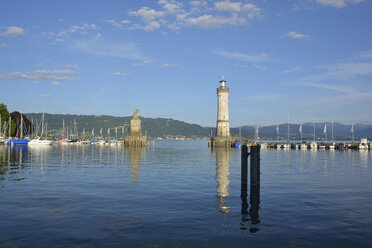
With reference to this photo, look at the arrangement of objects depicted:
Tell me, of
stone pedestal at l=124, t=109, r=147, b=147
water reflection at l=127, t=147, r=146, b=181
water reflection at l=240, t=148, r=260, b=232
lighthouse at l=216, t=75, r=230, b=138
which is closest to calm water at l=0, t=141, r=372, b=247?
water reflection at l=240, t=148, r=260, b=232

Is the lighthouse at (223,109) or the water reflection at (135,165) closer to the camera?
the water reflection at (135,165)

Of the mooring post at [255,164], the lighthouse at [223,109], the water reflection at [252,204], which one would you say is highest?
the lighthouse at [223,109]

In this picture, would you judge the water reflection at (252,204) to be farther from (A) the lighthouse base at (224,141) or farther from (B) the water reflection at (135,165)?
(A) the lighthouse base at (224,141)

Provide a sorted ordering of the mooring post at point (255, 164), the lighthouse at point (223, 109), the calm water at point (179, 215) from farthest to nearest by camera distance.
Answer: the lighthouse at point (223, 109) < the mooring post at point (255, 164) < the calm water at point (179, 215)

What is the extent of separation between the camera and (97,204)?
17.7m

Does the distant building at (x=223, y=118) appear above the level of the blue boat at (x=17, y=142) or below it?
above

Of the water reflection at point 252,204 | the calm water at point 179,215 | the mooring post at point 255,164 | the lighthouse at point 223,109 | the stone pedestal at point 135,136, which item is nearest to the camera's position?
the calm water at point 179,215

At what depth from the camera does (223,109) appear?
10512 cm

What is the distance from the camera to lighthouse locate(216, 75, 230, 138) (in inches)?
4131

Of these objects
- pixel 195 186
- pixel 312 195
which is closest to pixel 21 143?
pixel 195 186

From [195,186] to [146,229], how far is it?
37.9ft

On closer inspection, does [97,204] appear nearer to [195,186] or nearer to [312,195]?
[195,186]

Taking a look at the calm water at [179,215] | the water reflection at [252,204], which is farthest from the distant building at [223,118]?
the water reflection at [252,204]

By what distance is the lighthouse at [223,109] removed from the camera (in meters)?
105
